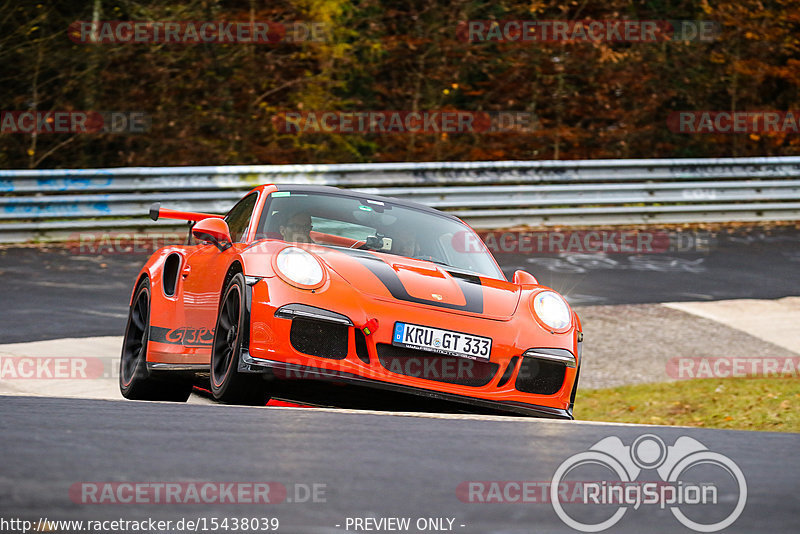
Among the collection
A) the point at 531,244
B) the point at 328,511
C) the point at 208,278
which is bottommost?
the point at 531,244

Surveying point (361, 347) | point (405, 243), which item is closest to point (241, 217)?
point (405, 243)

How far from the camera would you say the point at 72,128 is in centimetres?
1862

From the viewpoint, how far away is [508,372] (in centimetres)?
552

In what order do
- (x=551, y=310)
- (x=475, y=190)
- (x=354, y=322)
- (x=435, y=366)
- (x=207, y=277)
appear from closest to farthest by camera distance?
1. (x=354, y=322)
2. (x=435, y=366)
3. (x=551, y=310)
4. (x=207, y=277)
5. (x=475, y=190)

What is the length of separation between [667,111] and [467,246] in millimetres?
16894

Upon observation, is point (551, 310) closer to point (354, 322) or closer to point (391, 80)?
point (354, 322)

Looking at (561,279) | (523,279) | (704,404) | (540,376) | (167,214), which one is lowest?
(561,279)

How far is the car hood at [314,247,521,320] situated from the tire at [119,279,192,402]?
1519 millimetres

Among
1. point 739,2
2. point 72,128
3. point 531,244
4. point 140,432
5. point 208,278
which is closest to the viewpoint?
point 140,432

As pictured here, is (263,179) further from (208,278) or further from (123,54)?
(208,278)

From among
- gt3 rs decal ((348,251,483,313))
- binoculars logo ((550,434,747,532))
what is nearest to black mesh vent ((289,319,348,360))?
gt3 rs decal ((348,251,483,313))

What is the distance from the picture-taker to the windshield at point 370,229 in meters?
6.36

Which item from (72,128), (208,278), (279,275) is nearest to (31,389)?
(208,278)

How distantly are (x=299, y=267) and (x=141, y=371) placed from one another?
1922 millimetres
